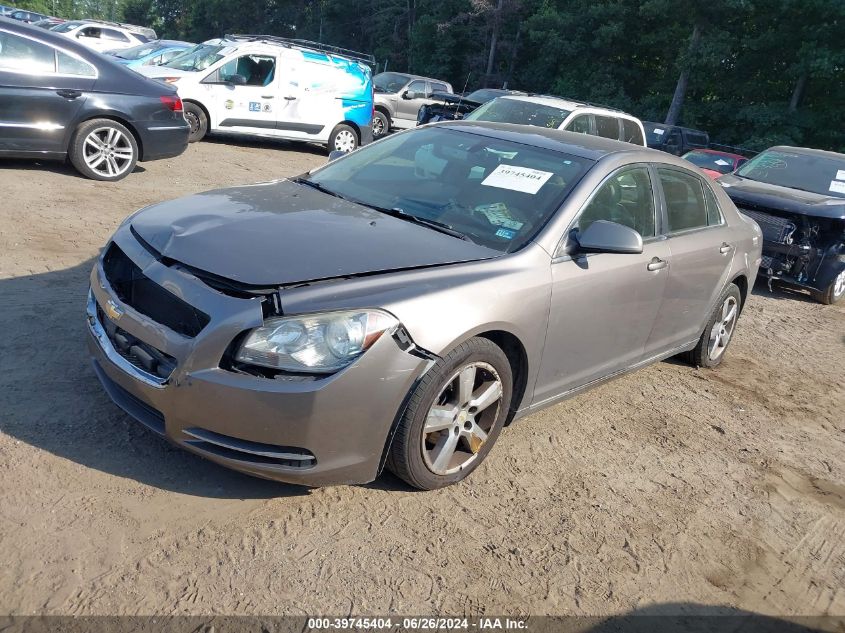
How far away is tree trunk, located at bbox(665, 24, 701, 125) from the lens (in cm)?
3050

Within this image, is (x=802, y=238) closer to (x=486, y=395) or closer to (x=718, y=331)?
(x=718, y=331)

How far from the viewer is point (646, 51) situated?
1475 inches

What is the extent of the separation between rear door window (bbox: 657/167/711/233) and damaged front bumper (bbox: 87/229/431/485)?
247cm

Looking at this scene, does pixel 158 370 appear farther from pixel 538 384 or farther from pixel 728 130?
pixel 728 130

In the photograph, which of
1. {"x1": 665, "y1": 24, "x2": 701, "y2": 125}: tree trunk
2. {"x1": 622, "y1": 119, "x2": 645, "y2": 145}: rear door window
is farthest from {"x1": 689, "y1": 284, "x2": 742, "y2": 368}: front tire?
{"x1": 665, "y1": 24, "x2": 701, "y2": 125}: tree trunk

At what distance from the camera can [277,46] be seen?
13.2m

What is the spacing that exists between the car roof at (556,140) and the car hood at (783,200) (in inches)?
180

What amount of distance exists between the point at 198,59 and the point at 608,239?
10.9 metres

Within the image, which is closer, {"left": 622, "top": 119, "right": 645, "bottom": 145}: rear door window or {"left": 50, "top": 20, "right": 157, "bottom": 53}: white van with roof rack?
{"left": 622, "top": 119, "right": 645, "bottom": 145}: rear door window

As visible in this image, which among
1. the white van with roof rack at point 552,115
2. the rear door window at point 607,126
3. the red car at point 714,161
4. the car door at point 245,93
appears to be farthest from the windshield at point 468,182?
the red car at point 714,161

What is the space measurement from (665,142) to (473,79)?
85.6 ft

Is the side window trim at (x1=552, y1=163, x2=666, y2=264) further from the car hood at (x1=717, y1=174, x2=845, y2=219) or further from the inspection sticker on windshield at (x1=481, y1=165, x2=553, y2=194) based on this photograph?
the car hood at (x1=717, y1=174, x2=845, y2=219)

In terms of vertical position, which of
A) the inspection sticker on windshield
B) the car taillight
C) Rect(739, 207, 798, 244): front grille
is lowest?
Rect(739, 207, 798, 244): front grille

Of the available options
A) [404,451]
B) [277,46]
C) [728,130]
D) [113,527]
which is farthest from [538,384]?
[728,130]
